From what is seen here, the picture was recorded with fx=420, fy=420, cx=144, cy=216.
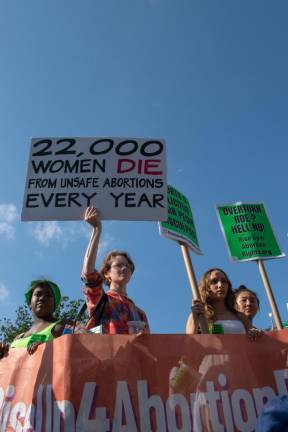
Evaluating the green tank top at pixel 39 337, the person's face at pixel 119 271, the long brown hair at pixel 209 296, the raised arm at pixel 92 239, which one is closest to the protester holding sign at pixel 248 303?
the long brown hair at pixel 209 296

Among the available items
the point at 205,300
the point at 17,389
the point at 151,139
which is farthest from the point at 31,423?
the point at 151,139

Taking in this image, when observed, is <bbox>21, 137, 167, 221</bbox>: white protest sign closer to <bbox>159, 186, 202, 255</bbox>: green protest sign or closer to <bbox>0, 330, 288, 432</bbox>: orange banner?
<bbox>159, 186, 202, 255</bbox>: green protest sign

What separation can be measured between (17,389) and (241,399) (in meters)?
1.38

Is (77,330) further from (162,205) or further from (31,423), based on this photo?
(162,205)

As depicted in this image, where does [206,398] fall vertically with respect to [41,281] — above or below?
below

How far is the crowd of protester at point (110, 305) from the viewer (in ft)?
9.29

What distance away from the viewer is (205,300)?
Answer: 3.55 metres

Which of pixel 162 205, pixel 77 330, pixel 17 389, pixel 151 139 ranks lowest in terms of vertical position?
pixel 17 389

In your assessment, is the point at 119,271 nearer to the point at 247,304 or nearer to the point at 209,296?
the point at 209,296

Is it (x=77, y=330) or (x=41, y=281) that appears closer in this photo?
(x=77, y=330)

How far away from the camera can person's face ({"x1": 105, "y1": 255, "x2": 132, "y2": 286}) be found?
3275mm

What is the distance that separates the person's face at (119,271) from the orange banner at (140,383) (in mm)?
718

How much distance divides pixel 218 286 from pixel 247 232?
1.72 metres

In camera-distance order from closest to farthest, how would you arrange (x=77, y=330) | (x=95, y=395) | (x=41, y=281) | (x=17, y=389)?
(x=95, y=395) → (x=17, y=389) → (x=77, y=330) → (x=41, y=281)
